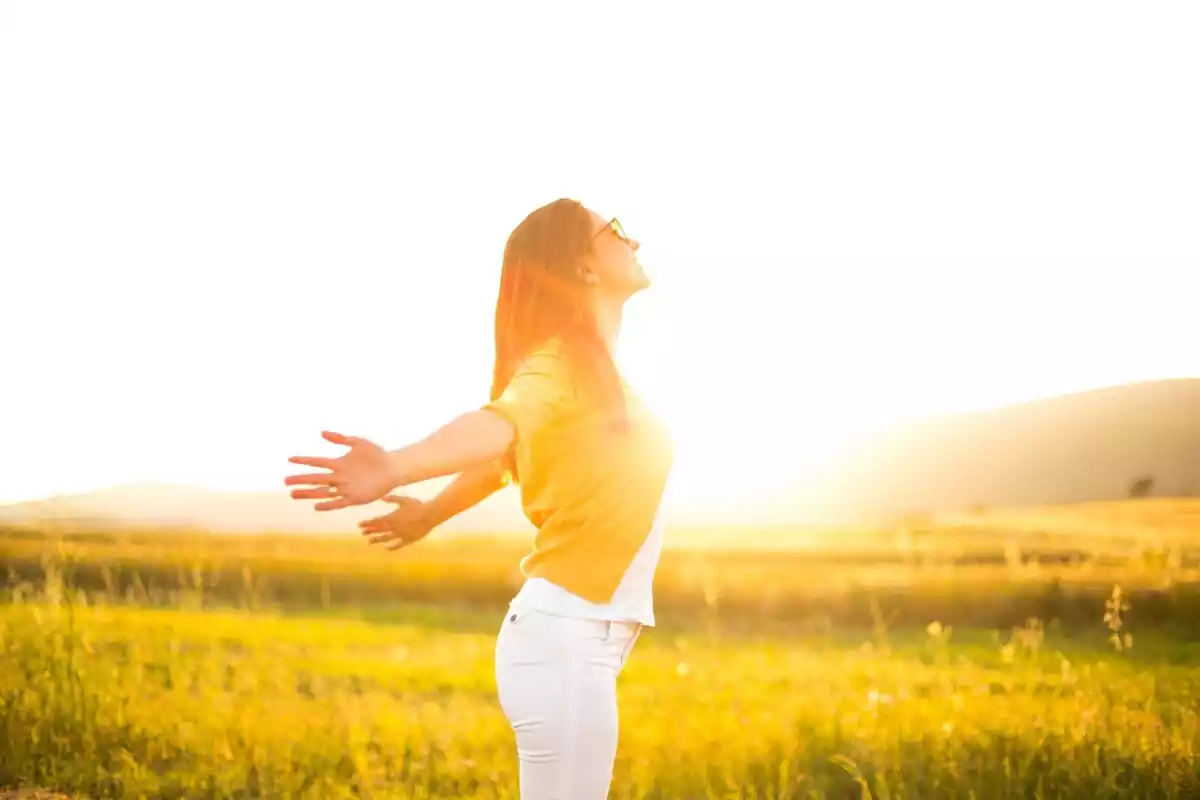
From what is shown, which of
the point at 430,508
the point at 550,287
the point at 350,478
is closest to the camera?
the point at 350,478

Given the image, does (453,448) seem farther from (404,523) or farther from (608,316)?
(404,523)

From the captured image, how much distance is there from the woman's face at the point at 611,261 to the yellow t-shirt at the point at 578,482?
0.61 ft

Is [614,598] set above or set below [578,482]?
below

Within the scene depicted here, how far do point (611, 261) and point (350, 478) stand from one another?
28.2 inches

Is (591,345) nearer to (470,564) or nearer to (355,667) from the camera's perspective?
(355,667)

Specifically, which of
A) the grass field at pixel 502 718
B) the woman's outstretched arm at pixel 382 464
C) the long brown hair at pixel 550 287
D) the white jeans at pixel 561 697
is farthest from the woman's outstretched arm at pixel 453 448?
the grass field at pixel 502 718

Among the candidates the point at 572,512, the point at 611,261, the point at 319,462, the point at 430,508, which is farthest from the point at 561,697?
the point at 611,261

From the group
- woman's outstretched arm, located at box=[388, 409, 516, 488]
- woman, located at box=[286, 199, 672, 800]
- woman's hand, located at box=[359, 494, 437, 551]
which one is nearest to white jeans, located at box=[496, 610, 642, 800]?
woman, located at box=[286, 199, 672, 800]

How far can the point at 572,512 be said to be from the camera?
7.26ft

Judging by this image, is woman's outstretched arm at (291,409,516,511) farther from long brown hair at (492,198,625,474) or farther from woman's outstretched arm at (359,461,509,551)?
woman's outstretched arm at (359,461,509,551)

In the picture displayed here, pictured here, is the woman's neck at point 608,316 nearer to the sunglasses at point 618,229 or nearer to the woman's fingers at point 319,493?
the sunglasses at point 618,229

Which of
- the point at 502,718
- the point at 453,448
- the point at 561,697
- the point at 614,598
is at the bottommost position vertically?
→ the point at 502,718

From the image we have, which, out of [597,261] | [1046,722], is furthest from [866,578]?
[597,261]

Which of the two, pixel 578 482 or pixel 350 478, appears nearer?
pixel 350 478
